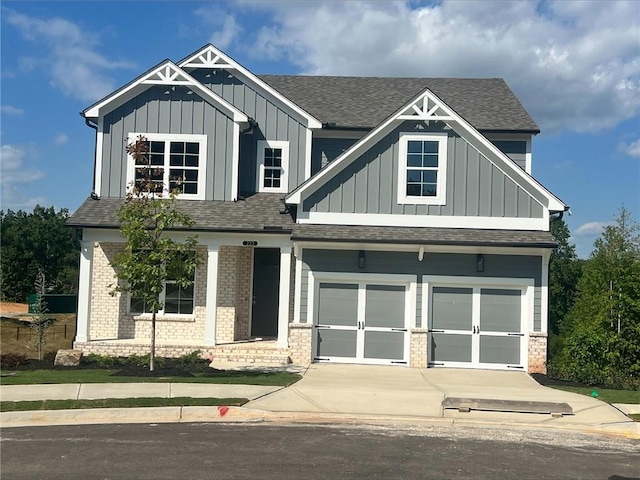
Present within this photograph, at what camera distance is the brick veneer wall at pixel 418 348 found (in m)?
16.7

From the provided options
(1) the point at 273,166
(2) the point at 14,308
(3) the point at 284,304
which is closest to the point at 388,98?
(1) the point at 273,166

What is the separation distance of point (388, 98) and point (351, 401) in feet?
44.2

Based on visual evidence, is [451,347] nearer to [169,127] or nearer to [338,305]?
[338,305]

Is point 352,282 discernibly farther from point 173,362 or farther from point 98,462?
point 98,462

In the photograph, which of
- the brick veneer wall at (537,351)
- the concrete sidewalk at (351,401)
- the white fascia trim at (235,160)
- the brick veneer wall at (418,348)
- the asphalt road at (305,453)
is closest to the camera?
the asphalt road at (305,453)

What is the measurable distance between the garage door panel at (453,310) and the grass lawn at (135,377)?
14.0 feet

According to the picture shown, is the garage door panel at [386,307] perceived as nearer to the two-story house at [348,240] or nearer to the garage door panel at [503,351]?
the two-story house at [348,240]

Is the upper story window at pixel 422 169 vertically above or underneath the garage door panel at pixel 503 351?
above

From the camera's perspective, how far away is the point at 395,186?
1728 cm

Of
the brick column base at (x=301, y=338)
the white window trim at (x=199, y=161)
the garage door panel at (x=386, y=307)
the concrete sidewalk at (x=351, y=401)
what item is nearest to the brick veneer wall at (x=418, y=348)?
the garage door panel at (x=386, y=307)

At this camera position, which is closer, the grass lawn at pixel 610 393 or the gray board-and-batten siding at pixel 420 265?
the grass lawn at pixel 610 393

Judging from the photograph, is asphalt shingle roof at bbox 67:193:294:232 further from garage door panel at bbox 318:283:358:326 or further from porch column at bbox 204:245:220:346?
garage door panel at bbox 318:283:358:326

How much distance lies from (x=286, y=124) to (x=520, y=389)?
416 inches

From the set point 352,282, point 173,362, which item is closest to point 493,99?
point 352,282
